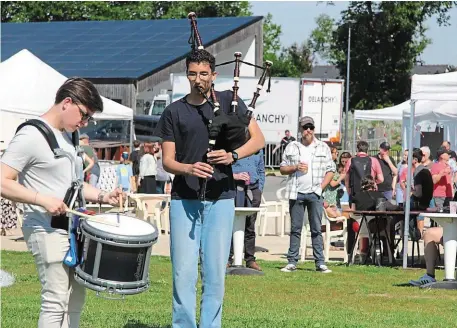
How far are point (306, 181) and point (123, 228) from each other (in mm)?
7810

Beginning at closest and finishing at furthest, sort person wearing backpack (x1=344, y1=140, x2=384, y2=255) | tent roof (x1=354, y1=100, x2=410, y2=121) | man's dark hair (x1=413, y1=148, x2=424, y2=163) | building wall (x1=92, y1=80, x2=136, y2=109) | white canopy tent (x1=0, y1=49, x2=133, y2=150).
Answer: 1. person wearing backpack (x1=344, y1=140, x2=384, y2=255)
2. man's dark hair (x1=413, y1=148, x2=424, y2=163)
3. white canopy tent (x1=0, y1=49, x2=133, y2=150)
4. tent roof (x1=354, y1=100, x2=410, y2=121)
5. building wall (x1=92, y1=80, x2=136, y2=109)

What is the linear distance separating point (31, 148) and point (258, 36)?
50421 millimetres

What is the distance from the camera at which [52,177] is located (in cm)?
624

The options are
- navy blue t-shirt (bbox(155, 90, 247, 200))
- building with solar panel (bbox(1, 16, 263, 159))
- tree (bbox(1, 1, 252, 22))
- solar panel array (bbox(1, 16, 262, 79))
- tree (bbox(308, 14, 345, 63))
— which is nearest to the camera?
navy blue t-shirt (bbox(155, 90, 247, 200))

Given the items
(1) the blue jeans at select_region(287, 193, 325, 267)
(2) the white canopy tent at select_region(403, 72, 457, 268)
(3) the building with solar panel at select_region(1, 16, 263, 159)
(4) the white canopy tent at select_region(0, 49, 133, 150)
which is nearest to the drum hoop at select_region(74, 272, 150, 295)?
(1) the blue jeans at select_region(287, 193, 325, 267)

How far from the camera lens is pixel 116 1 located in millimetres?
81062

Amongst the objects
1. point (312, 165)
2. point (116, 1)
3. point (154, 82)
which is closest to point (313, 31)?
point (116, 1)

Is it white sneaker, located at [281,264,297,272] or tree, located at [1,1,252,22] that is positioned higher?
tree, located at [1,1,252,22]

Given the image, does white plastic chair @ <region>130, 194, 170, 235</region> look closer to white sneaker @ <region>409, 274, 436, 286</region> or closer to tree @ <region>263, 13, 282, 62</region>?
white sneaker @ <region>409, 274, 436, 286</region>

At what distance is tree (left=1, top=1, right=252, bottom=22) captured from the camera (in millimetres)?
77750

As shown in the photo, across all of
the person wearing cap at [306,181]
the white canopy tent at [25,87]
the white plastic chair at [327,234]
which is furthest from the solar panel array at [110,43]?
the person wearing cap at [306,181]

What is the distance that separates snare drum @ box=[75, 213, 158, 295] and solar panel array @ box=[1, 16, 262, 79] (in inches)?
1589

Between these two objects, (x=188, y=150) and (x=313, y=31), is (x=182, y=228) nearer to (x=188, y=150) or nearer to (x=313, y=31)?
(x=188, y=150)

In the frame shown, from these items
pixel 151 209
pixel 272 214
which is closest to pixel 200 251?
pixel 272 214
